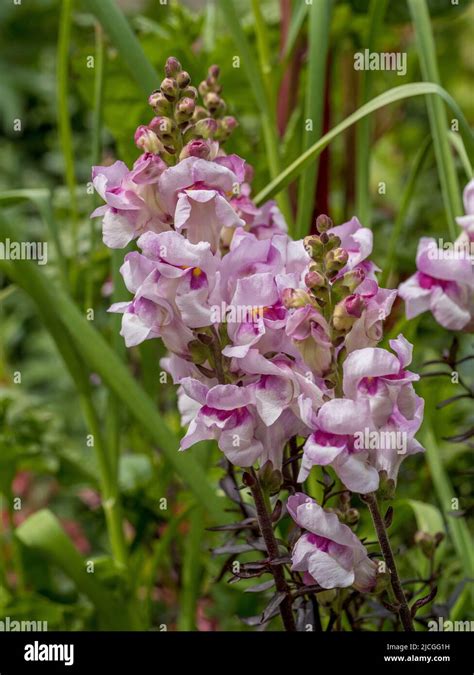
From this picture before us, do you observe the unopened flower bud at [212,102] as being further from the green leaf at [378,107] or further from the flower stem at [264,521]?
the flower stem at [264,521]

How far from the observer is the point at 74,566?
74 cm

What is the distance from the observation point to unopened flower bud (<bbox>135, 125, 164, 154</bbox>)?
494mm

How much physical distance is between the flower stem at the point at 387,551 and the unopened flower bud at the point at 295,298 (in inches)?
3.8

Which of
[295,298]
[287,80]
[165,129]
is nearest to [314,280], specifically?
[295,298]

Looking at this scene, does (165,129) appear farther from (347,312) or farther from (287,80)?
(287,80)

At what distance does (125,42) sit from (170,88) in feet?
0.55

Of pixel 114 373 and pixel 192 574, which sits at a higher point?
pixel 114 373

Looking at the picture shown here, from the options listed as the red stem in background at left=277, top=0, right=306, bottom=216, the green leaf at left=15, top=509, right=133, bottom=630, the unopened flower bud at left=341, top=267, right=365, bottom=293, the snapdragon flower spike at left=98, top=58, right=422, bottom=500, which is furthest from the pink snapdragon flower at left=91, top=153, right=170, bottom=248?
the red stem in background at left=277, top=0, right=306, bottom=216

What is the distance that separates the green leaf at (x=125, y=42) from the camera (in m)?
0.64
